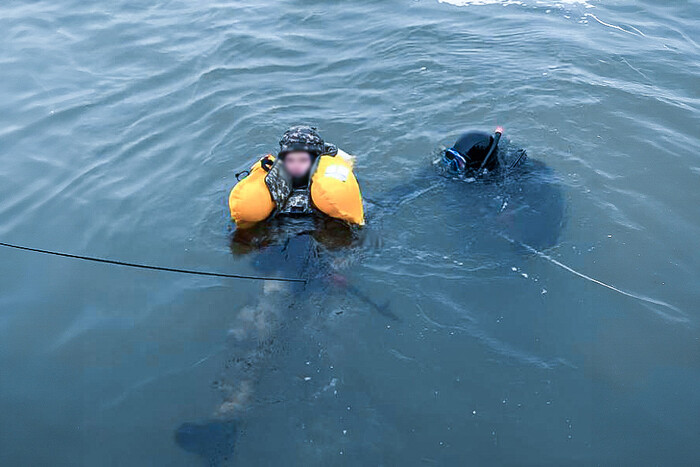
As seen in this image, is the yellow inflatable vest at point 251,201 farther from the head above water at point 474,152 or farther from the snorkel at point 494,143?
the snorkel at point 494,143

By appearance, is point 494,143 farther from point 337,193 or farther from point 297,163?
point 297,163

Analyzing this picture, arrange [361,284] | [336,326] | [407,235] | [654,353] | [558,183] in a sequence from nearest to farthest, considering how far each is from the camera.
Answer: [654,353] < [336,326] < [361,284] < [407,235] < [558,183]

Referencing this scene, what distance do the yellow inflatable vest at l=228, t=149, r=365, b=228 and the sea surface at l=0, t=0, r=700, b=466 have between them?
36cm

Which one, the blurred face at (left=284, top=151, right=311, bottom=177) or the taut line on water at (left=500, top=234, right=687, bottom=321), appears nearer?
the taut line on water at (left=500, top=234, right=687, bottom=321)

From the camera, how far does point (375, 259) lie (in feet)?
19.8

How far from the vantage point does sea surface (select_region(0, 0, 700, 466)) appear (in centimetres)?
450

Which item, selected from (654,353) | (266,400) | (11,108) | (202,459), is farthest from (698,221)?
(11,108)

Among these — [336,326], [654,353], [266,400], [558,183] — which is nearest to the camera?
[266,400]

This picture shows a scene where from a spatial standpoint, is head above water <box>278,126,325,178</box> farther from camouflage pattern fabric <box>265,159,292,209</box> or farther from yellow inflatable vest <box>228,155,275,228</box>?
yellow inflatable vest <box>228,155,275,228</box>

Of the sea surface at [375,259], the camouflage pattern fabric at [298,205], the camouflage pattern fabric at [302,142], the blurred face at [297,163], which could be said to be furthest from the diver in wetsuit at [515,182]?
the camouflage pattern fabric at [298,205]

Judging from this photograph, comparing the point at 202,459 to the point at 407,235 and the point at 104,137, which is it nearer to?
the point at 407,235

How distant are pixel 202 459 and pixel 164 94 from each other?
6672 mm

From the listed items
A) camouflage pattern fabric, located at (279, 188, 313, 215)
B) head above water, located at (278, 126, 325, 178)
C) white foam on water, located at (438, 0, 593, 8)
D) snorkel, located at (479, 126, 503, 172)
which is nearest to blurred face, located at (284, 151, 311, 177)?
head above water, located at (278, 126, 325, 178)

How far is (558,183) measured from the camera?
6.99m
